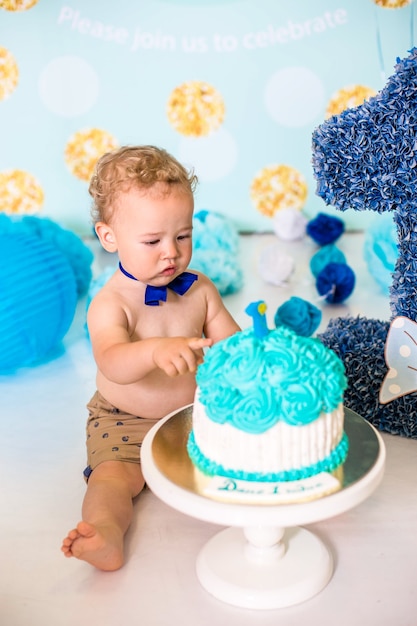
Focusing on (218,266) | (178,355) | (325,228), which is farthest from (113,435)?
(325,228)

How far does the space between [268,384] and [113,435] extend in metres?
0.49

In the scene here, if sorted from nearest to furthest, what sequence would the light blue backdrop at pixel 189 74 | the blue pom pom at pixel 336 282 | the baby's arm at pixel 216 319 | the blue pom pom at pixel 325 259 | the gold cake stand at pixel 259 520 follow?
1. the gold cake stand at pixel 259 520
2. the baby's arm at pixel 216 319
3. the blue pom pom at pixel 336 282
4. the blue pom pom at pixel 325 259
5. the light blue backdrop at pixel 189 74

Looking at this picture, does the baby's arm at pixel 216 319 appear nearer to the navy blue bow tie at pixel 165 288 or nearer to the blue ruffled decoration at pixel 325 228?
the navy blue bow tie at pixel 165 288

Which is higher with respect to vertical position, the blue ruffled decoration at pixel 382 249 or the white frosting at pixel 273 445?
the white frosting at pixel 273 445

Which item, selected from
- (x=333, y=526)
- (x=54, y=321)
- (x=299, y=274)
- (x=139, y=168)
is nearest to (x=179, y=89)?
(x=299, y=274)

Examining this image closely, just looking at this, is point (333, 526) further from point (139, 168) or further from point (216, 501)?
point (139, 168)

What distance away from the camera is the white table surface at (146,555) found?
41.5 inches

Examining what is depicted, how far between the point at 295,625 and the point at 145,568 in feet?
0.83

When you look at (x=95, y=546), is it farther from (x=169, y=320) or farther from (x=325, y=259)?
(x=325, y=259)

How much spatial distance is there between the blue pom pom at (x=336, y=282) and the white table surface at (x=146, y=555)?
33.4 inches

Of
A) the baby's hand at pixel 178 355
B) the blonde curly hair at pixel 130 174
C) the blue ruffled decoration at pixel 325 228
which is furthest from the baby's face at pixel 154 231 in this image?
the blue ruffled decoration at pixel 325 228

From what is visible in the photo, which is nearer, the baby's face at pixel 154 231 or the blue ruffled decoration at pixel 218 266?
the baby's face at pixel 154 231

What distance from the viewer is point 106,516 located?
1189 mm

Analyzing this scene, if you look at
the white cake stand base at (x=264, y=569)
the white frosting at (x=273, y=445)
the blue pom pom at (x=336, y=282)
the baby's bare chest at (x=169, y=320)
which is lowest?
the white cake stand base at (x=264, y=569)
